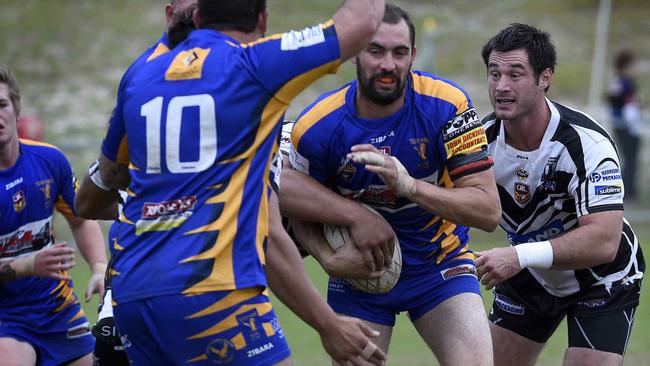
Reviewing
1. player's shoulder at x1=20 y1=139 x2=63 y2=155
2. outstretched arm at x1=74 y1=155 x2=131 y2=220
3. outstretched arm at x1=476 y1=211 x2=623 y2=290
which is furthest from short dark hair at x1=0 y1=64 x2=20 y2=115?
outstretched arm at x1=476 y1=211 x2=623 y2=290

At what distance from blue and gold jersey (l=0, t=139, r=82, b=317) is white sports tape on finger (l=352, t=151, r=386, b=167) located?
8.52 feet

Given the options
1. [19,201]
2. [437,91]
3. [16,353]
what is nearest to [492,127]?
[437,91]

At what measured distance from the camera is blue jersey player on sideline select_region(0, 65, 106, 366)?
676cm

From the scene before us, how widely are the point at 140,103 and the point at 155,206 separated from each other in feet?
1.39

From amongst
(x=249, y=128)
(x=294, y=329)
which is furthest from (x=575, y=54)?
(x=249, y=128)

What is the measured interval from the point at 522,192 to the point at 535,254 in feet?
1.76

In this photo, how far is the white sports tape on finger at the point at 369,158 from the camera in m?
5.10

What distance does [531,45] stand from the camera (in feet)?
21.8

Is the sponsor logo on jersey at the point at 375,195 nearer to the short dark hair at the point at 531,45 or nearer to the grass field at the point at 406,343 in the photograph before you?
the short dark hair at the point at 531,45

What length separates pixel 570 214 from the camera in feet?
22.0

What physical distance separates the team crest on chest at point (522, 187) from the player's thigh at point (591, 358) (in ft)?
3.05

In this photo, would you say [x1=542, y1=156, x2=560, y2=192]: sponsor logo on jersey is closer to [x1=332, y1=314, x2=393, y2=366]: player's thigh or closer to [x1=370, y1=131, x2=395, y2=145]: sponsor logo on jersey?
[x1=370, y1=131, x2=395, y2=145]: sponsor logo on jersey

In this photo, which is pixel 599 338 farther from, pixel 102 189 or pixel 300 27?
pixel 300 27

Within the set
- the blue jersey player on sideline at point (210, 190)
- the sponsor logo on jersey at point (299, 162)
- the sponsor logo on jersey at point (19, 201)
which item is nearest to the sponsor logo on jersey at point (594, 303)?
the sponsor logo on jersey at point (299, 162)
